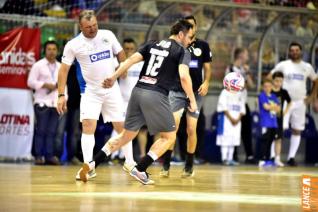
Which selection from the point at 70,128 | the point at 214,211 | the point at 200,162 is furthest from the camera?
the point at 200,162

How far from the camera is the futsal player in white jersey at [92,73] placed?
11703mm

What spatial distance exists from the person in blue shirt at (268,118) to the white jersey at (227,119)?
475 mm

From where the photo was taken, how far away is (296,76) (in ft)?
64.1

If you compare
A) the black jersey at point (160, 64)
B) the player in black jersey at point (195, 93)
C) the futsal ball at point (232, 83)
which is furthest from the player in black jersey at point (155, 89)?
the futsal ball at point (232, 83)

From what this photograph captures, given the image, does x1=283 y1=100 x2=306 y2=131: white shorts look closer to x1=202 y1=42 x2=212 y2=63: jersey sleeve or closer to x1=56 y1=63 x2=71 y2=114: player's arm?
x1=202 y1=42 x2=212 y2=63: jersey sleeve

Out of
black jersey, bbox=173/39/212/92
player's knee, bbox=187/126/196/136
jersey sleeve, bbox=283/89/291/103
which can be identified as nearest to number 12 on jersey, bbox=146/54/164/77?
player's knee, bbox=187/126/196/136

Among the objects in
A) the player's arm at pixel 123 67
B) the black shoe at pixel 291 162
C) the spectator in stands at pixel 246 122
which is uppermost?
the player's arm at pixel 123 67

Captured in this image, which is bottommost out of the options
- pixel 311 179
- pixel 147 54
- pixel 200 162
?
pixel 200 162

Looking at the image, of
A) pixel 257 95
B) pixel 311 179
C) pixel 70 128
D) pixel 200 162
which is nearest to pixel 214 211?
pixel 311 179

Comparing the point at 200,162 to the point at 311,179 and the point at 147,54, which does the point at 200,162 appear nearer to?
the point at 147,54

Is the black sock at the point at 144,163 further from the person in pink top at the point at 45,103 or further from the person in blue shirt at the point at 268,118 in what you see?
the person in blue shirt at the point at 268,118

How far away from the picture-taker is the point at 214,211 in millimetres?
8008

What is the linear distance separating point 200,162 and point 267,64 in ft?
10.1

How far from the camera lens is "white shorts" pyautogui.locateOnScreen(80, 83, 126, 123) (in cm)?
1195
